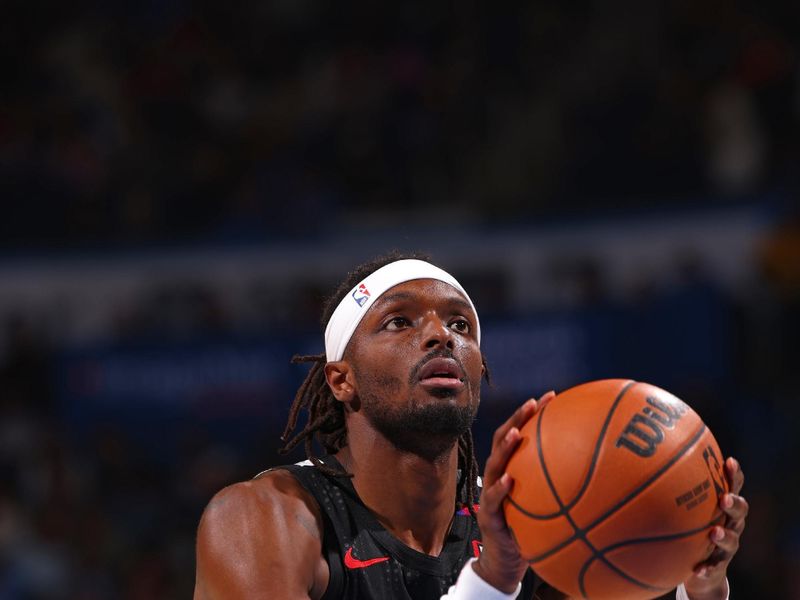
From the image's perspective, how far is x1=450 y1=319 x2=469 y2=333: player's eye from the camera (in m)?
4.14

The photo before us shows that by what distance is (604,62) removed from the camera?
39.1ft

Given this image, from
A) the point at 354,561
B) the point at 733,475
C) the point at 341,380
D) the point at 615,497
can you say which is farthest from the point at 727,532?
the point at 341,380

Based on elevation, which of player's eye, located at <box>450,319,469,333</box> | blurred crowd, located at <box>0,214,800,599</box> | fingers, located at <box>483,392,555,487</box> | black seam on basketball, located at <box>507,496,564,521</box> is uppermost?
player's eye, located at <box>450,319,469,333</box>

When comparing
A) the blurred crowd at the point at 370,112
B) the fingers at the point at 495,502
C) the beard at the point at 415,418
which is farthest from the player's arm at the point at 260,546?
the blurred crowd at the point at 370,112

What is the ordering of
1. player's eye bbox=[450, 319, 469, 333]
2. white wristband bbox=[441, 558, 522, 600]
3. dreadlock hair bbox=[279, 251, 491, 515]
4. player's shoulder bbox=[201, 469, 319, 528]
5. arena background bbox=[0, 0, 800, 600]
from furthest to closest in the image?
arena background bbox=[0, 0, 800, 600] < dreadlock hair bbox=[279, 251, 491, 515] < player's eye bbox=[450, 319, 469, 333] < player's shoulder bbox=[201, 469, 319, 528] < white wristband bbox=[441, 558, 522, 600]

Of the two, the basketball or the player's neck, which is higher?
the basketball

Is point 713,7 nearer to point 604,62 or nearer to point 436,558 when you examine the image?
point 604,62

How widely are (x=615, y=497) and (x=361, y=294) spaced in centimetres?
133

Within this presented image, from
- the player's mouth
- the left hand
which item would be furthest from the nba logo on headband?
the left hand

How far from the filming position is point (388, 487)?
159 inches

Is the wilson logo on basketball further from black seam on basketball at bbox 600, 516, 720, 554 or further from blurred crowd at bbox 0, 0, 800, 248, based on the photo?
blurred crowd at bbox 0, 0, 800, 248

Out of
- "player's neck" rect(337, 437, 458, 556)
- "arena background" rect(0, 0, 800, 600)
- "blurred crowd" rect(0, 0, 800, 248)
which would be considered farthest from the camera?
"blurred crowd" rect(0, 0, 800, 248)

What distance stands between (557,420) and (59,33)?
1057cm

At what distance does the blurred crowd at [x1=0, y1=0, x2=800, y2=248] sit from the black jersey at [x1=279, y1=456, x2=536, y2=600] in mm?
5900
